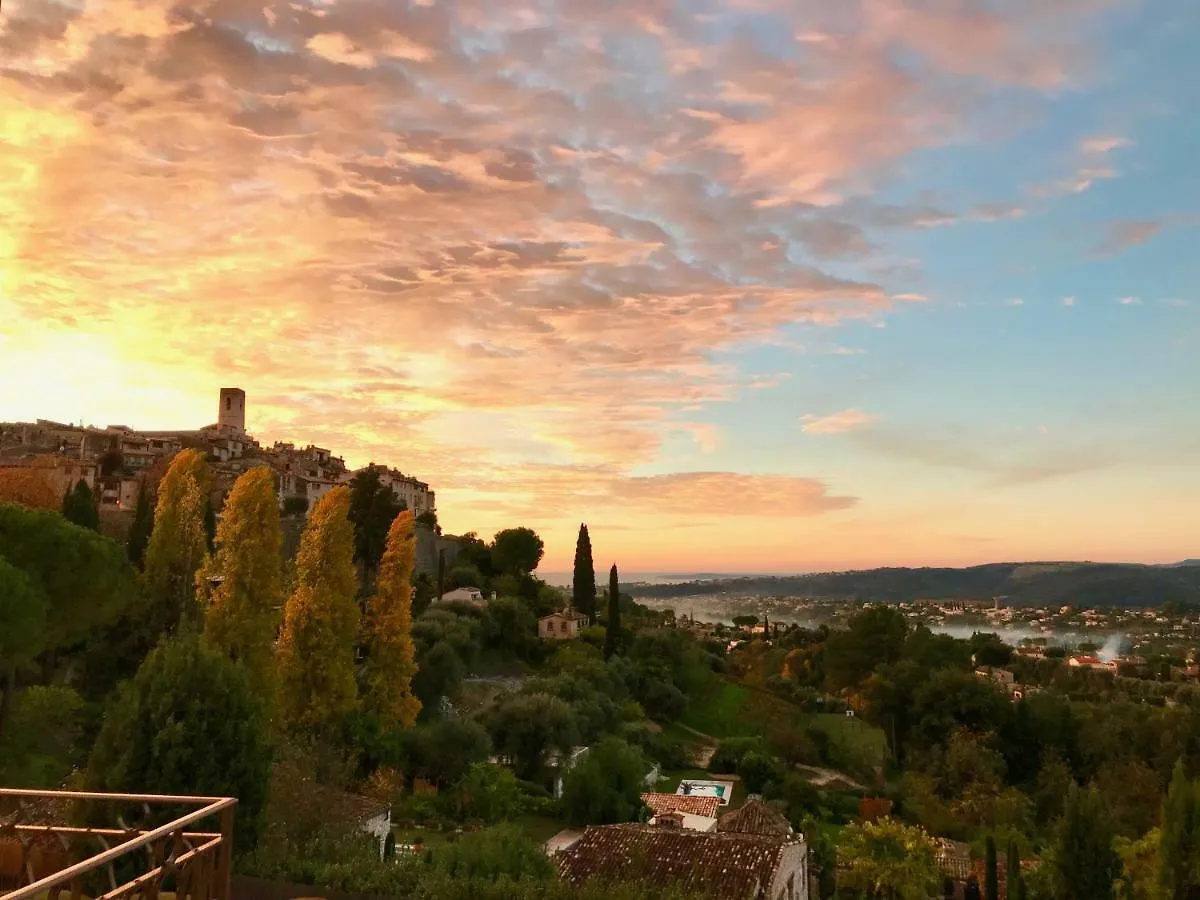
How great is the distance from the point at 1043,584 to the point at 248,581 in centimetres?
14661

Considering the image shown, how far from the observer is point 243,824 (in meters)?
10.8

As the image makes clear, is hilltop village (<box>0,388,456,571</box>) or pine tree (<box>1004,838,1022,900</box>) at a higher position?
hilltop village (<box>0,388,456,571</box>)

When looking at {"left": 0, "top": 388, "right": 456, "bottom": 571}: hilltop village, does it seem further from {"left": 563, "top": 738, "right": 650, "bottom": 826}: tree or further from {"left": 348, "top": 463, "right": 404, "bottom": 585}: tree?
{"left": 563, "top": 738, "right": 650, "bottom": 826}: tree

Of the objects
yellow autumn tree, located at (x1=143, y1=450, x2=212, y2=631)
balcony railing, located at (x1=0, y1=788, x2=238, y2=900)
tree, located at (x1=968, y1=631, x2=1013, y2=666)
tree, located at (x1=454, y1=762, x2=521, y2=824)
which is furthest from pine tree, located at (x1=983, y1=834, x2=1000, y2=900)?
tree, located at (x1=968, y1=631, x2=1013, y2=666)

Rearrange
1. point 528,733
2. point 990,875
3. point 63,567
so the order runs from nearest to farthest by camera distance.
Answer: point 63,567 → point 990,875 → point 528,733

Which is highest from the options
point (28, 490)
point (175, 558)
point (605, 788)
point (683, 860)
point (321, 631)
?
point (28, 490)

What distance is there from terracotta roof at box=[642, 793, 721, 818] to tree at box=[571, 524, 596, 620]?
22.8 metres

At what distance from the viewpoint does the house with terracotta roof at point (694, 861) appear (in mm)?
13477

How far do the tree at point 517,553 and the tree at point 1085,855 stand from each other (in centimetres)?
3578

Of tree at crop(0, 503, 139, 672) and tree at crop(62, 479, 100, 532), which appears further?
tree at crop(62, 479, 100, 532)

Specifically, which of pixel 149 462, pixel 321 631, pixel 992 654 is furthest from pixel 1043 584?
pixel 321 631

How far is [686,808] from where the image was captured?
23281 millimetres

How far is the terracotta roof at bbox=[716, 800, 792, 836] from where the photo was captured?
19219 mm

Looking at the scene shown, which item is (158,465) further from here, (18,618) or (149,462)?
(18,618)
